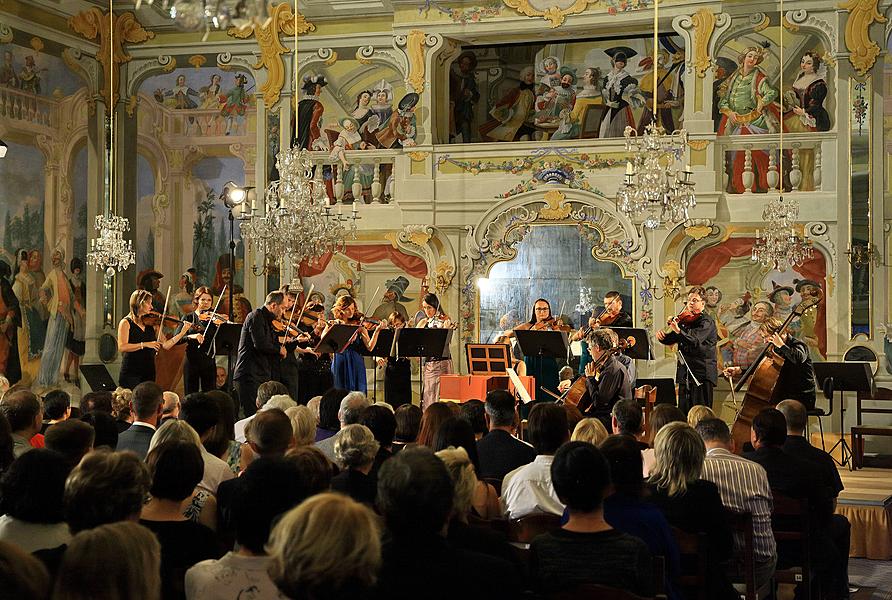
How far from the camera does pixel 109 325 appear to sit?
16.1 meters

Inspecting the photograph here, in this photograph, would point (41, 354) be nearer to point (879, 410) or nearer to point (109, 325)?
point (109, 325)

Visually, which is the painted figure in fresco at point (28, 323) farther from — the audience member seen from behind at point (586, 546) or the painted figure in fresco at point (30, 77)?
the audience member seen from behind at point (586, 546)

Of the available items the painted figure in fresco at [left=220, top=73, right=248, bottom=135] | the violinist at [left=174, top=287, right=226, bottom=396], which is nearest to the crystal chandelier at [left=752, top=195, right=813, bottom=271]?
the violinist at [left=174, top=287, right=226, bottom=396]

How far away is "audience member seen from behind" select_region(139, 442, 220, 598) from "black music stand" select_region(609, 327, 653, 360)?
26.0 feet

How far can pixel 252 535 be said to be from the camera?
3.16 m

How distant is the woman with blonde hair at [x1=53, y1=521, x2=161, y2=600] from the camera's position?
7.82ft

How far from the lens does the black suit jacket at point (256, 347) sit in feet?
36.4

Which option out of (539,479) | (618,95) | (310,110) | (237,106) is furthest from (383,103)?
(539,479)

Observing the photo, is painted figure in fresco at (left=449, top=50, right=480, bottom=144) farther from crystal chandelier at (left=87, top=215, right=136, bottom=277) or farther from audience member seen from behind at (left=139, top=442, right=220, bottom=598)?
audience member seen from behind at (left=139, top=442, right=220, bottom=598)

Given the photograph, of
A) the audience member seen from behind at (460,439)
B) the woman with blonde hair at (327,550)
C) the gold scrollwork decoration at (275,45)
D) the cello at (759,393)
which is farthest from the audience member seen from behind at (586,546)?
the gold scrollwork decoration at (275,45)

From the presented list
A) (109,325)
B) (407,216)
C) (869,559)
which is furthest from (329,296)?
(869,559)

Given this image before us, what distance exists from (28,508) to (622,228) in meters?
11.8

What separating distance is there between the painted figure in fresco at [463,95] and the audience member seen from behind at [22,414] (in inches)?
428

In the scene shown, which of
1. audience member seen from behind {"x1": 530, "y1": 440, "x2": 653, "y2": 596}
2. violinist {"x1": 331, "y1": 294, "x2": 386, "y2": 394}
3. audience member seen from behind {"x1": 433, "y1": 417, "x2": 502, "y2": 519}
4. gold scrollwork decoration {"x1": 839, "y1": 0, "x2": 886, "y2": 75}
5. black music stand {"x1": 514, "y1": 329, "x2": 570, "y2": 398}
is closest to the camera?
audience member seen from behind {"x1": 530, "y1": 440, "x2": 653, "y2": 596}
